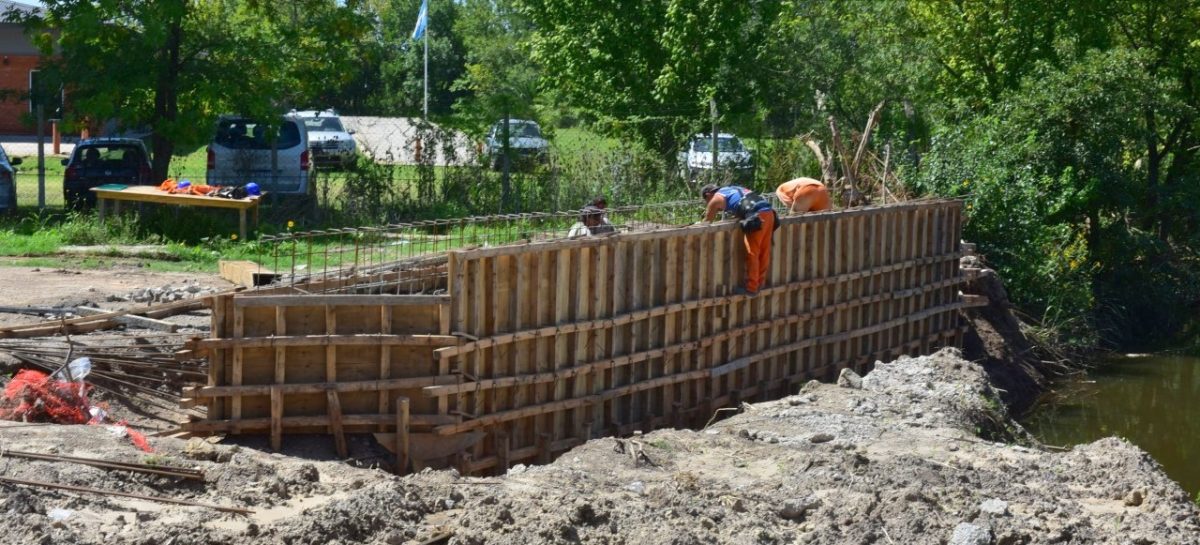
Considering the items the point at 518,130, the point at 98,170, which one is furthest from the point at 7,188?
the point at 518,130

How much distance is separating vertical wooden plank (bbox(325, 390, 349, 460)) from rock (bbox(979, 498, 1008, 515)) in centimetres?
513

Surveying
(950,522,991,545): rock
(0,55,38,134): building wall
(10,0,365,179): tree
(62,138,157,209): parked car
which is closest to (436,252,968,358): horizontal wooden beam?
(950,522,991,545): rock

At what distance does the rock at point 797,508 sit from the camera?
9.96 m

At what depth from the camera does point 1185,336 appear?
24781mm

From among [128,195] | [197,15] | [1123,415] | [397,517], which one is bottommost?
[1123,415]

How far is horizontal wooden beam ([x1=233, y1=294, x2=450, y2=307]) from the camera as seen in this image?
11.5 meters

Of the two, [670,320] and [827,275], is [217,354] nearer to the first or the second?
[670,320]

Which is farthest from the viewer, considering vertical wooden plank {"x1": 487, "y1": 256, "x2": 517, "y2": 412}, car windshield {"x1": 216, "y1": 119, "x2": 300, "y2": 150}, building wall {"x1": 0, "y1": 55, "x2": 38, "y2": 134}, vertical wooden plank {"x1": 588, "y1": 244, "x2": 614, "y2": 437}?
building wall {"x1": 0, "y1": 55, "x2": 38, "y2": 134}

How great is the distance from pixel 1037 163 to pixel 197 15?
14.2m

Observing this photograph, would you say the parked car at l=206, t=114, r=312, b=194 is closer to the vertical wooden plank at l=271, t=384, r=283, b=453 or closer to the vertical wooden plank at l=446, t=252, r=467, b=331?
the vertical wooden plank at l=446, t=252, r=467, b=331

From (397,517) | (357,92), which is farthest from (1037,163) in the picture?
(357,92)

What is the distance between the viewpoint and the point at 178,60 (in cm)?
2364

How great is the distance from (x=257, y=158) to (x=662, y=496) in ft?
52.7

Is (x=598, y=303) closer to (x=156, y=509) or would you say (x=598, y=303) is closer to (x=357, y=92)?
(x=156, y=509)
